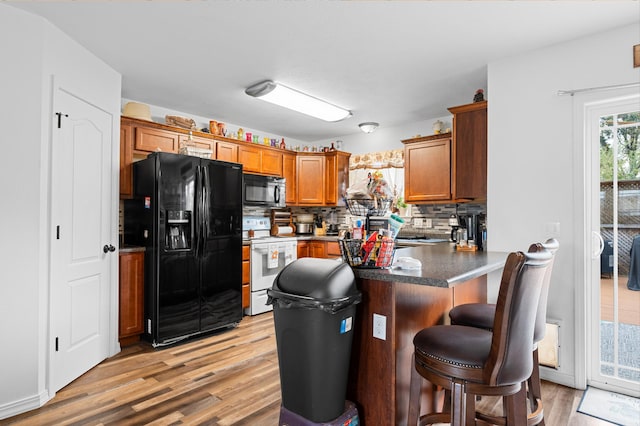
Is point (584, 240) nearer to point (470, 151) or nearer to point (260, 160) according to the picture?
point (470, 151)

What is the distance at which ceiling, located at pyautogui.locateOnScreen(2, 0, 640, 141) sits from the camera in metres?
2.20

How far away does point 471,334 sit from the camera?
1558 mm

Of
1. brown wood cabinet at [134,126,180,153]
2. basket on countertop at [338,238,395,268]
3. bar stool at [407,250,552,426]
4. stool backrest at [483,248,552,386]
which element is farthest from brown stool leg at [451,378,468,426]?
brown wood cabinet at [134,126,180,153]

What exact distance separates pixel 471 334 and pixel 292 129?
419 centimetres

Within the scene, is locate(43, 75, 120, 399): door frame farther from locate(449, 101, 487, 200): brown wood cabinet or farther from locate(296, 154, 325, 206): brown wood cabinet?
locate(449, 101, 487, 200): brown wood cabinet

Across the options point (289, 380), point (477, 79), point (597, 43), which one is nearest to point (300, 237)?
point (477, 79)

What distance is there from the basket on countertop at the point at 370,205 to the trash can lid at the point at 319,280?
39 cm

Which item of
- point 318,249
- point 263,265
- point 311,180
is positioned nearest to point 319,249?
point 318,249

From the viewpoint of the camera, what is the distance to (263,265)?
4.44 meters

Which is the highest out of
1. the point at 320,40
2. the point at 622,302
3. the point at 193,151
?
the point at 320,40

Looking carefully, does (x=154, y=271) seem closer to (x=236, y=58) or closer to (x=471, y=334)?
(x=236, y=58)

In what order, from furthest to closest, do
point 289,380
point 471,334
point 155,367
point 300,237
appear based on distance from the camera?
point 300,237 → point 155,367 → point 289,380 → point 471,334

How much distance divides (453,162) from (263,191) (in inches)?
99.8

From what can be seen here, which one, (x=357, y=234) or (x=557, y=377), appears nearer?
(x=357, y=234)
